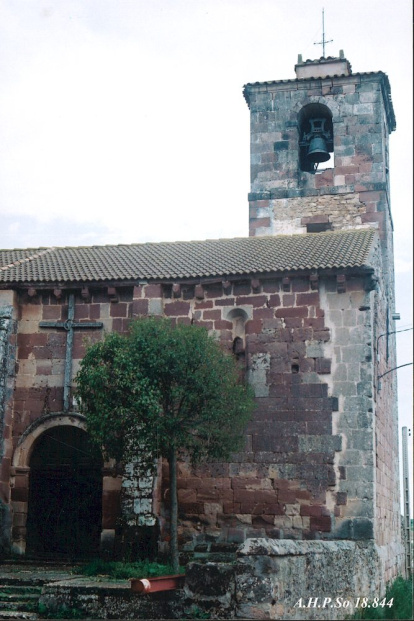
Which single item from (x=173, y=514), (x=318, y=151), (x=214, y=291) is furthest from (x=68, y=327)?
(x=318, y=151)

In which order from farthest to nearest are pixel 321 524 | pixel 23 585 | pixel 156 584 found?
pixel 321 524 → pixel 23 585 → pixel 156 584

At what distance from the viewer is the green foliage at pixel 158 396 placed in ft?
47.0

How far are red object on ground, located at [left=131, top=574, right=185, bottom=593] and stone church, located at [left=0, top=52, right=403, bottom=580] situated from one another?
4.04 metres

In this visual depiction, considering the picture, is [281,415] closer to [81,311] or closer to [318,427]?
[318,427]

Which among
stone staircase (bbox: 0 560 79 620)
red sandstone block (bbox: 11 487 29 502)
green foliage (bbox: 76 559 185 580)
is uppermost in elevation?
red sandstone block (bbox: 11 487 29 502)

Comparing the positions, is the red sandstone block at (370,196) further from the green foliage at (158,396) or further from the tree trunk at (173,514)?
the tree trunk at (173,514)

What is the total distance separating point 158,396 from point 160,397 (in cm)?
8

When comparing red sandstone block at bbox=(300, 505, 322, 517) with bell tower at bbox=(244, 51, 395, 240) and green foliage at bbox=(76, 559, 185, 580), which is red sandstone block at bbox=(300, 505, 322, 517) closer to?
green foliage at bbox=(76, 559, 185, 580)

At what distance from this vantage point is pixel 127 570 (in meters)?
14.0

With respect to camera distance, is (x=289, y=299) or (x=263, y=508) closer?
(x=263, y=508)

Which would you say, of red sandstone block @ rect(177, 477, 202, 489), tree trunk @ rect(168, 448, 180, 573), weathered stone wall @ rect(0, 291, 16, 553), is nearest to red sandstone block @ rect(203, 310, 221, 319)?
red sandstone block @ rect(177, 477, 202, 489)

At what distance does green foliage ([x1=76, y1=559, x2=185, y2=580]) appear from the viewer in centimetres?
1380

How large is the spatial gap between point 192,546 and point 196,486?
1107 millimetres

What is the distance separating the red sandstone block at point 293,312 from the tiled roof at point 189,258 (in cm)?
77
